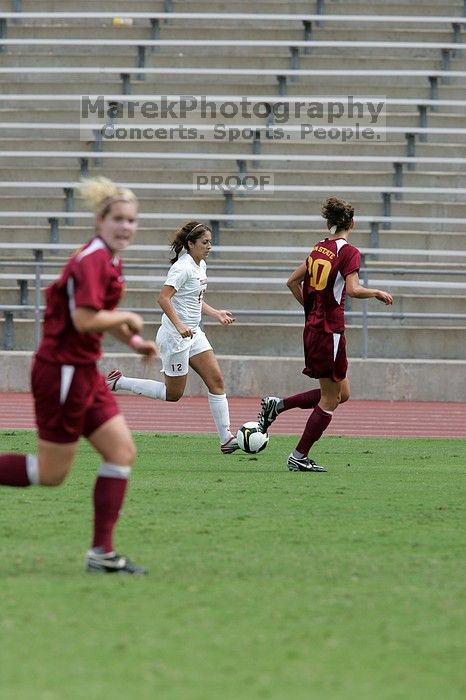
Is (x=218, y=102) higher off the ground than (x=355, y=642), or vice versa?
(x=218, y=102)

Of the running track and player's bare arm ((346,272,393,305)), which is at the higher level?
player's bare arm ((346,272,393,305))

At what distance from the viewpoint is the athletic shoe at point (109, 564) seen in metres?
5.54

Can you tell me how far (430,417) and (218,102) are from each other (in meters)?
9.24

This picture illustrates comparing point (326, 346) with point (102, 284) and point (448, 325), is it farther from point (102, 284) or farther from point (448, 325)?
point (448, 325)

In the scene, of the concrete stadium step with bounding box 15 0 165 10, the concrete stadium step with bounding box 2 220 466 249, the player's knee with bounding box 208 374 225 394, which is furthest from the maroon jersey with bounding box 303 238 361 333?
the concrete stadium step with bounding box 15 0 165 10

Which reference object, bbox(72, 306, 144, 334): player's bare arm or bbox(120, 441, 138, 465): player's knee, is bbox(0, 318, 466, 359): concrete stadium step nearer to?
bbox(120, 441, 138, 465): player's knee

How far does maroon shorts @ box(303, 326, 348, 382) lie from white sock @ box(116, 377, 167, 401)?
1886mm

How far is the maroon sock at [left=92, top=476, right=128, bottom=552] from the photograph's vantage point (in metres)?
5.55

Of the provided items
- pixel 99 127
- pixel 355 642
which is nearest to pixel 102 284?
pixel 355 642

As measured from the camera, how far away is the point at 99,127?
21938mm

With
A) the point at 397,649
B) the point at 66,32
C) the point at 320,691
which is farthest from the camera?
the point at 66,32

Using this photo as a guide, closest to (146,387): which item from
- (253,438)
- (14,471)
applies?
(253,438)

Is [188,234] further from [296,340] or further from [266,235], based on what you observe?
[266,235]

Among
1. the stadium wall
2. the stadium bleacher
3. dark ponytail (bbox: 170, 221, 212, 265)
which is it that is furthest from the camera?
the stadium bleacher
